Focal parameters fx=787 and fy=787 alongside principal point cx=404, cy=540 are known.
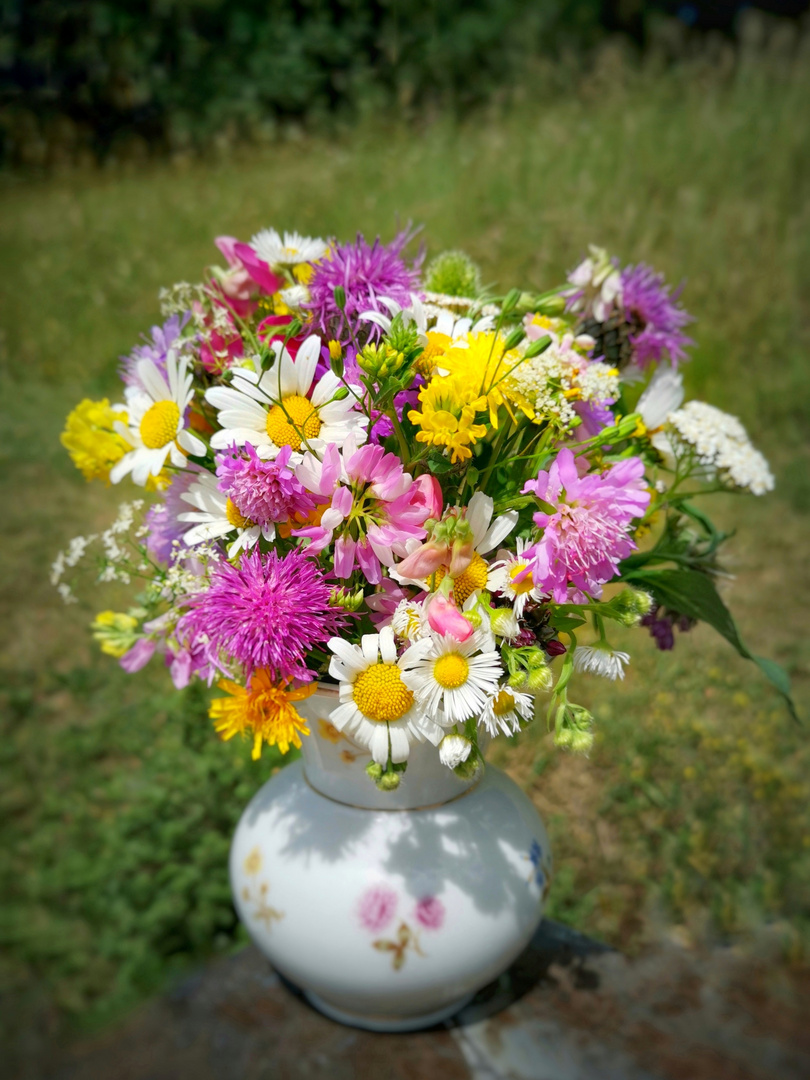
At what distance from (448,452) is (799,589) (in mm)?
2040

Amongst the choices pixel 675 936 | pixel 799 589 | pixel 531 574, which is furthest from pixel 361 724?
pixel 799 589

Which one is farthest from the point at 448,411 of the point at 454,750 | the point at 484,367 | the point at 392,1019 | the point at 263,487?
the point at 392,1019

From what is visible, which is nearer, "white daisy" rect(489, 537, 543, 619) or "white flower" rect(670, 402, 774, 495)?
"white daisy" rect(489, 537, 543, 619)

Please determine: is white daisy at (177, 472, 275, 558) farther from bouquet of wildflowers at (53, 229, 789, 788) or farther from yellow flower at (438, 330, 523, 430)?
yellow flower at (438, 330, 523, 430)

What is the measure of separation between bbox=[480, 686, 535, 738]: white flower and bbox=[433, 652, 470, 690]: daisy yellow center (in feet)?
0.09

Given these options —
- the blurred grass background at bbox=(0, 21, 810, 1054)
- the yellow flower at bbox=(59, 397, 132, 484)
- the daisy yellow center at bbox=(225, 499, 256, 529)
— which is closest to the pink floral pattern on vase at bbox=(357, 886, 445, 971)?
the blurred grass background at bbox=(0, 21, 810, 1054)

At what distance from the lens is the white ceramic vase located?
0.78 metres

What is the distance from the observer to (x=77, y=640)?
211 cm

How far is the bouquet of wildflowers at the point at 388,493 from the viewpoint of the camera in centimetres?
62

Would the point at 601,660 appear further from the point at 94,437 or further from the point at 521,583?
the point at 94,437

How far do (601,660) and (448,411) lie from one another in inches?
9.5

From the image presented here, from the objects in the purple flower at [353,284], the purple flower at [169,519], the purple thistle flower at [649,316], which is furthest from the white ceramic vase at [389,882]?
the purple thistle flower at [649,316]

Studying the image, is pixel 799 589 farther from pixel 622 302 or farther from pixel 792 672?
pixel 622 302

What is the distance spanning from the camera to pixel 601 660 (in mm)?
652
